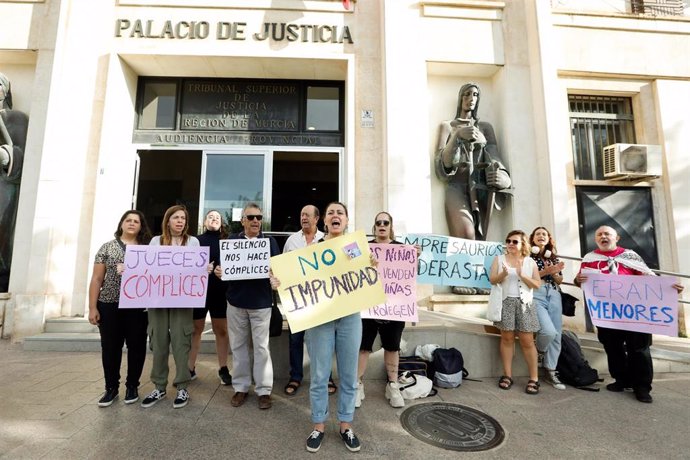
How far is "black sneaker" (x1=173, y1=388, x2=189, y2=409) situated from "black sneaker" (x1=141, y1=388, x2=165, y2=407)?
0.20 m

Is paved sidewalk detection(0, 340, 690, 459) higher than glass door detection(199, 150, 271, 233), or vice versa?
glass door detection(199, 150, 271, 233)

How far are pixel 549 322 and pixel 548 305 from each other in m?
0.24

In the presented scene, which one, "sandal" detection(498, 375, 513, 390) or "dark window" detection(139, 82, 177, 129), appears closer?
"sandal" detection(498, 375, 513, 390)

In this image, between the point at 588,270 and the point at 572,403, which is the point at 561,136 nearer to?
the point at 588,270

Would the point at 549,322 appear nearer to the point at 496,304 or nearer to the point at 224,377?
the point at 496,304

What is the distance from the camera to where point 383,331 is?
3.74m

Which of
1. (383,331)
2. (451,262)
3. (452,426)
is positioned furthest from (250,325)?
(451,262)

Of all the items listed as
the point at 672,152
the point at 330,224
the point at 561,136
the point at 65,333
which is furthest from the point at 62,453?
the point at 672,152

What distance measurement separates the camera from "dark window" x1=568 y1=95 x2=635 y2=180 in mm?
7543

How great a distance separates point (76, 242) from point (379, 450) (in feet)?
21.6

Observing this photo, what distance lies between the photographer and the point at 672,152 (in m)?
7.19

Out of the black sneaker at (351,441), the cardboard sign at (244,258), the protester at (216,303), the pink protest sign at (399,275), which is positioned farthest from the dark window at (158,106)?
the black sneaker at (351,441)

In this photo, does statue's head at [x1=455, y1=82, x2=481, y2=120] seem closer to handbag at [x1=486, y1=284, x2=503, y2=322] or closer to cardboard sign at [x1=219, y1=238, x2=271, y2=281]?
handbag at [x1=486, y1=284, x2=503, y2=322]

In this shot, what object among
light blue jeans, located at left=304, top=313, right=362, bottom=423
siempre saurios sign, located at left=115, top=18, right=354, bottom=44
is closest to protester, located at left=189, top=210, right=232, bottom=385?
light blue jeans, located at left=304, top=313, right=362, bottom=423
